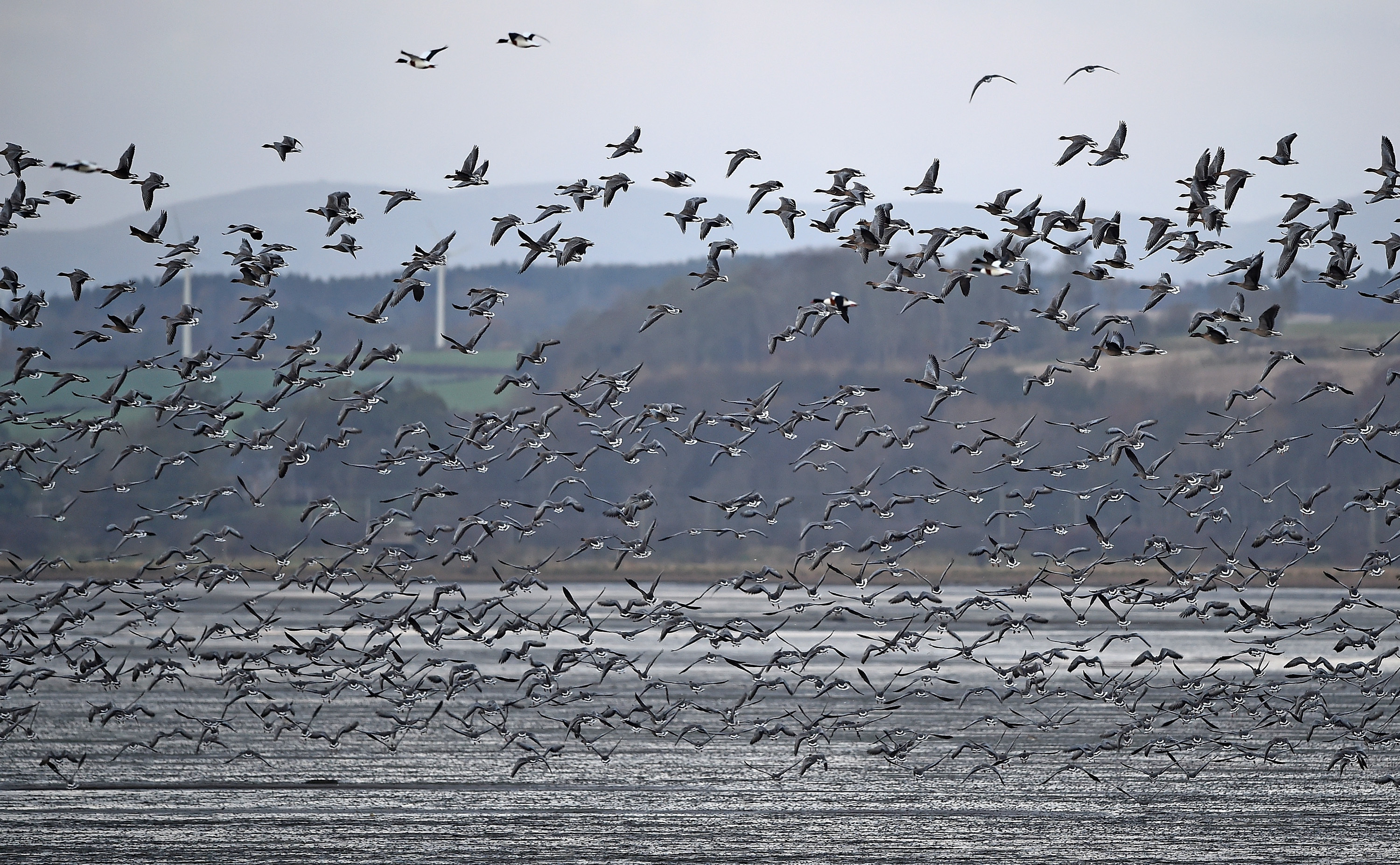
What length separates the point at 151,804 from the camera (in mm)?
32312

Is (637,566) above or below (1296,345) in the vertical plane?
below

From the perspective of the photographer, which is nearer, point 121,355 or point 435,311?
point 121,355

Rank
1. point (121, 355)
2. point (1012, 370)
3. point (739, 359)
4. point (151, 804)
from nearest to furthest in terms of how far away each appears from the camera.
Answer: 1. point (151, 804)
2. point (1012, 370)
3. point (739, 359)
4. point (121, 355)

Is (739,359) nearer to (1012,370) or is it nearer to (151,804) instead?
(1012,370)

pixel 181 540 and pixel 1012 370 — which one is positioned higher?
pixel 1012 370

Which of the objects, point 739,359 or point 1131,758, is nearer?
point 1131,758

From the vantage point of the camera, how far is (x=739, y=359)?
6166 inches

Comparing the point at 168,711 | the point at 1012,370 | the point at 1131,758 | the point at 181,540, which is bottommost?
the point at 181,540

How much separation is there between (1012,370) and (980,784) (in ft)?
365

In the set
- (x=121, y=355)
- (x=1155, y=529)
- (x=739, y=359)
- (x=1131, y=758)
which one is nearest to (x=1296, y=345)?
(x=1155, y=529)

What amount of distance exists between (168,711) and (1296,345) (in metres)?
110

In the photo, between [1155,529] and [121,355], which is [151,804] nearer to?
[1155,529]

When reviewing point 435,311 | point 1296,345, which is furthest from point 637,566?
point 435,311

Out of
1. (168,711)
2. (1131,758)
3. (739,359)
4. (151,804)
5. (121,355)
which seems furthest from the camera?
(121,355)
